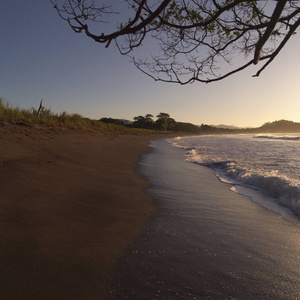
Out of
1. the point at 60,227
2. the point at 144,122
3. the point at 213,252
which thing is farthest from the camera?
the point at 144,122

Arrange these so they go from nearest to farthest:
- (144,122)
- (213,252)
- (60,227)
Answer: (213,252), (60,227), (144,122)

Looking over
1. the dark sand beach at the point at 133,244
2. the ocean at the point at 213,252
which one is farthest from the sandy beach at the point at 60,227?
the ocean at the point at 213,252

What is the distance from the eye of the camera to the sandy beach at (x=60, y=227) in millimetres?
1374

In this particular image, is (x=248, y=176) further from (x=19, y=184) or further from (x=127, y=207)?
(x=19, y=184)

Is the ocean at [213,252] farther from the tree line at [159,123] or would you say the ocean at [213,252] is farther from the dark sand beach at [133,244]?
the tree line at [159,123]

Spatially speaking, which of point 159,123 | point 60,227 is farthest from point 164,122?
point 60,227

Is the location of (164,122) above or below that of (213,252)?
above

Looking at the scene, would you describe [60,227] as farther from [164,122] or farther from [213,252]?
[164,122]

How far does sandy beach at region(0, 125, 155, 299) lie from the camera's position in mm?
1374

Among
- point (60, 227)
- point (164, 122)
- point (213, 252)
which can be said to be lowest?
point (213, 252)

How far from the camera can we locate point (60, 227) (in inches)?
82.3

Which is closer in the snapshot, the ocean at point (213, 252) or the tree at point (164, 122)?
the ocean at point (213, 252)

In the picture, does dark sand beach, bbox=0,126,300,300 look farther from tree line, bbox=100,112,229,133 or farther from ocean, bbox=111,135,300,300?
tree line, bbox=100,112,229,133

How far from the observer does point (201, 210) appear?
A: 119 inches
